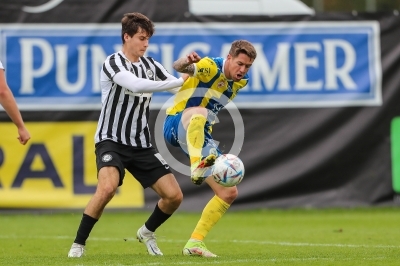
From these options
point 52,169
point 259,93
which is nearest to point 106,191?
point 52,169

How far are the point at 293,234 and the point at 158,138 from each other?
315 centimetres

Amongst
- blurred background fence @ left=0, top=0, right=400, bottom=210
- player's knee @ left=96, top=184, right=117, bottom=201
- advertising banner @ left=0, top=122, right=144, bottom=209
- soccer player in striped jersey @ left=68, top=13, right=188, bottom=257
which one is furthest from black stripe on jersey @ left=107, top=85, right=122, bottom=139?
advertising banner @ left=0, top=122, right=144, bottom=209

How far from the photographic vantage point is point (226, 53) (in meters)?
13.0

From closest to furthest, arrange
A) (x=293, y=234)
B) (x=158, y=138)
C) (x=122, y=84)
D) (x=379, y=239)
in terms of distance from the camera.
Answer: (x=122, y=84) < (x=379, y=239) < (x=293, y=234) < (x=158, y=138)

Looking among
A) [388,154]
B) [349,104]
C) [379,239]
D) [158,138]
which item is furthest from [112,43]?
[379,239]

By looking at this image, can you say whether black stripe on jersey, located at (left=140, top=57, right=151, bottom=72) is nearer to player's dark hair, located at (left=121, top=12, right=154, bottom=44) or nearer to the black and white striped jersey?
the black and white striped jersey

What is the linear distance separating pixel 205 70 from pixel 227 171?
38.5 inches

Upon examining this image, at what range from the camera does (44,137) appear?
41.7 ft

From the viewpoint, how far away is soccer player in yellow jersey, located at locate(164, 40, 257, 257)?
752cm

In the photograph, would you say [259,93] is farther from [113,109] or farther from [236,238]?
[113,109]

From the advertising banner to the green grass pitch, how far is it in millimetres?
239

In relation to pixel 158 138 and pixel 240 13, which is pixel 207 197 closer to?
pixel 158 138

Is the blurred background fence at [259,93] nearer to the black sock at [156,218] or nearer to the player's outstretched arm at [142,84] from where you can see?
the black sock at [156,218]

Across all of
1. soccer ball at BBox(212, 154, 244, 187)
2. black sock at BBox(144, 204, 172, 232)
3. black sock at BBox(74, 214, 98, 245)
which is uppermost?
soccer ball at BBox(212, 154, 244, 187)
